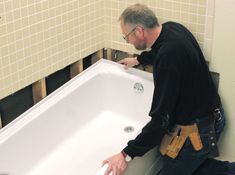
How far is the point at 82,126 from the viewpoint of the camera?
9.73ft

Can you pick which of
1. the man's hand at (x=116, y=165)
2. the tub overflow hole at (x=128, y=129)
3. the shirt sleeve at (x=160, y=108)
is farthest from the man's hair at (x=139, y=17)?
the tub overflow hole at (x=128, y=129)

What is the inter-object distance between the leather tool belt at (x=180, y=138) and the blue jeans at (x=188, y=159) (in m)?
0.03

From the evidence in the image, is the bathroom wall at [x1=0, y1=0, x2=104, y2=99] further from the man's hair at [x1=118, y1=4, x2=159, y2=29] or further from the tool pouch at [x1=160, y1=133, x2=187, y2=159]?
the tool pouch at [x1=160, y1=133, x2=187, y2=159]

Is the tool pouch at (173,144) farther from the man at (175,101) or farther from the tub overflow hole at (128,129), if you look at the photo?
the tub overflow hole at (128,129)

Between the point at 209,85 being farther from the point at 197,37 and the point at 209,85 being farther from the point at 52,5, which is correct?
the point at 52,5

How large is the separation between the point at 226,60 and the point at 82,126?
1.03 m

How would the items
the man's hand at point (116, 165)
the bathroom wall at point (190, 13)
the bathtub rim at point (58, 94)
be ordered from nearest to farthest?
1. the man's hand at point (116, 165)
2. the bathtub rim at point (58, 94)
3. the bathroom wall at point (190, 13)

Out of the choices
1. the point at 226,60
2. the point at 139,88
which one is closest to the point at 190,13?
the point at 226,60

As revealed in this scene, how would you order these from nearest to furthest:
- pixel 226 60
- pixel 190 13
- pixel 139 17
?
pixel 139 17 → pixel 226 60 → pixel 190 13

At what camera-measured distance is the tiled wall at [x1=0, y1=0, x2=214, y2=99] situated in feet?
7.70

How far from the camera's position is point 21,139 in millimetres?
2471

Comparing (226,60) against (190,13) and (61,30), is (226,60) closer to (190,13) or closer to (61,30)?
(190,13)

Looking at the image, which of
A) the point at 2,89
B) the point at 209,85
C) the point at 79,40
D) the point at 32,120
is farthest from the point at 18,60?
the point at 209,85

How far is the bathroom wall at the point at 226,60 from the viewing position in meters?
2.45
